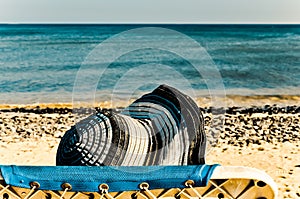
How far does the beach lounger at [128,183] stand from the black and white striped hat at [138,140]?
0.32 ft

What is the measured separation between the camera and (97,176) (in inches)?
94.3

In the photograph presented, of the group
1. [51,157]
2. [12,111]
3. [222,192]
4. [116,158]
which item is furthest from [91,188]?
[12,111]

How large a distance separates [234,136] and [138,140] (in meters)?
6.29

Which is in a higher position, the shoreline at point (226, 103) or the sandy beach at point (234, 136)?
the sandy beach at point (234, 136)

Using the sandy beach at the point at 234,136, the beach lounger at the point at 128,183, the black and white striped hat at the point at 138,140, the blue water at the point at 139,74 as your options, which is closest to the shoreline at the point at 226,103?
the sandy beach at the point at 234,136

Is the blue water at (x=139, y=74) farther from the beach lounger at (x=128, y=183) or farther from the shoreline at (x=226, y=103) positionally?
the beach lounger at (x=128, y=183)

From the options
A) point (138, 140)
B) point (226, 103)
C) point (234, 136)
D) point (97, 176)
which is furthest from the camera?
point (226, 103)

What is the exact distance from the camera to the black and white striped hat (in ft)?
8.13

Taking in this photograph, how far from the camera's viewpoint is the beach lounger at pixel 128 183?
93.3 inches

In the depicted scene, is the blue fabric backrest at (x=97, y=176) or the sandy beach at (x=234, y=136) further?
the sandy beach at (x=234, y=136)

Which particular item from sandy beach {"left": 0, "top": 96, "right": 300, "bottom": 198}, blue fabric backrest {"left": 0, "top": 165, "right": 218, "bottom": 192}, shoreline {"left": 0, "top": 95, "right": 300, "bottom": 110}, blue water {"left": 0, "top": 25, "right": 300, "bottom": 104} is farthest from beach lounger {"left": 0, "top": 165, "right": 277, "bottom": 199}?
shoreline {"left": 0, "top": 95, "right": 300, "bottom": 110}

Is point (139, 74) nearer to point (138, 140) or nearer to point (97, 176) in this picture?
point (138, 140)

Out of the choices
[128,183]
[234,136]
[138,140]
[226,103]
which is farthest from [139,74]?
[128,183]

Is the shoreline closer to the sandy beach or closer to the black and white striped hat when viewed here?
the sandy beach
